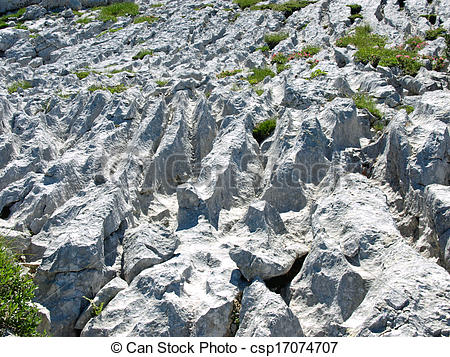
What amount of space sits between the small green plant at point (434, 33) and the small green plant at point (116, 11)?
2711 centimetres

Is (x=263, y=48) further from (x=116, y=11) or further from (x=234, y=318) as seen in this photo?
(x=116, y=11)

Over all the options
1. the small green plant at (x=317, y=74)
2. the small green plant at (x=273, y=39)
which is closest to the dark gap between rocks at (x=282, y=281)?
the small green plant at (x=317, y=74)

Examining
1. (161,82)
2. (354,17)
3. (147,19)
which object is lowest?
(354,17)

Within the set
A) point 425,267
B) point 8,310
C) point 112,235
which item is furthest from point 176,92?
point 425,267

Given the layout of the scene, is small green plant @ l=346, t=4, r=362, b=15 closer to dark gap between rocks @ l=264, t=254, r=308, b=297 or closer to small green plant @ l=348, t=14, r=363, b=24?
small green plant @ l=348, t=14, r=363, b=24

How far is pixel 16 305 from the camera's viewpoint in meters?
8.90

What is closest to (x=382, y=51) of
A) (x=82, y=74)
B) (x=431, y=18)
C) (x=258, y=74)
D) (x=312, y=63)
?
(x=312, y=63)

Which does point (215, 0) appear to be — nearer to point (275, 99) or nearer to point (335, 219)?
point (275, 99)

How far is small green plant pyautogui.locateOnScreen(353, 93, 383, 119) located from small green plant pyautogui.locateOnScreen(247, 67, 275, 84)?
5.91 metres

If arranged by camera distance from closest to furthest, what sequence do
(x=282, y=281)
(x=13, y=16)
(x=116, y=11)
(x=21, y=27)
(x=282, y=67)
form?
(x=282, y=281) < (x=282, y=67) < (x=21, y=27) < (x=116, y=11) < (x=13, y=16)

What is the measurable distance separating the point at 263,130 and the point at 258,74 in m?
7.32

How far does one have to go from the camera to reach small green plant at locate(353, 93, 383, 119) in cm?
1617

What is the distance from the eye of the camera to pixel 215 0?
4100 cm

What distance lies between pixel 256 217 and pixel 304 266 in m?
2.06
